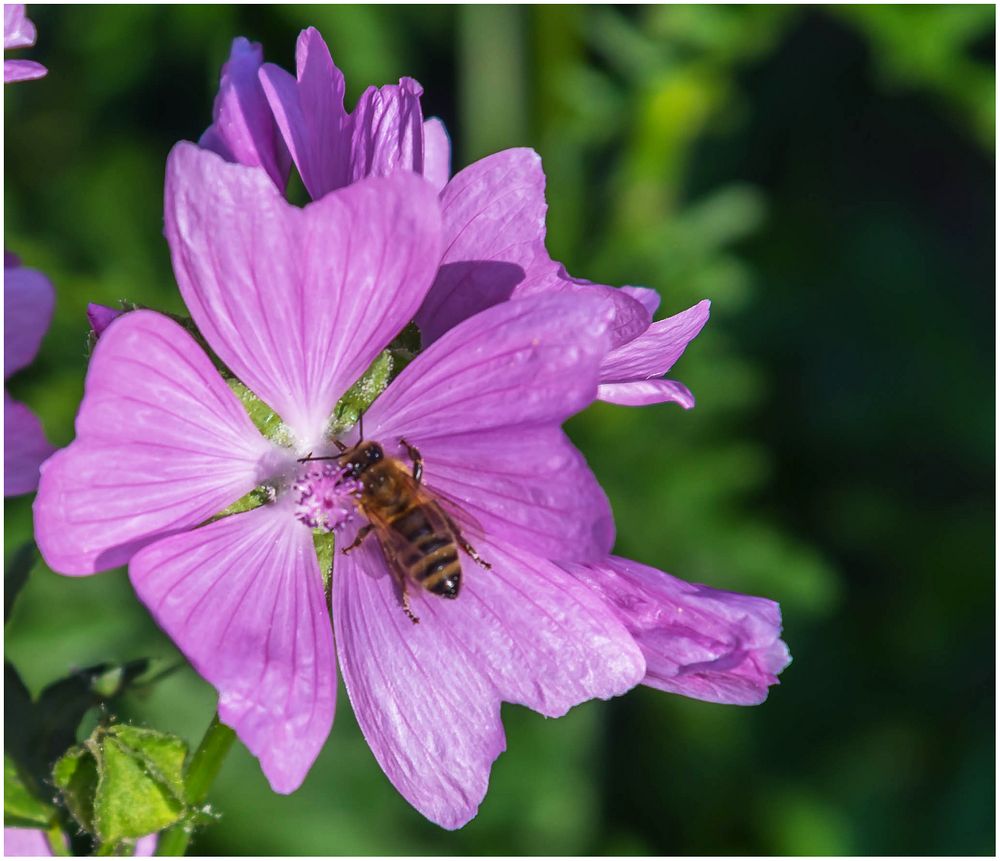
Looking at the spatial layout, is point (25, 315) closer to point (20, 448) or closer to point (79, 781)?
point (20, 448)

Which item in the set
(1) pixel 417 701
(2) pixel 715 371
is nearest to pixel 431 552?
(1) pixel 417 701

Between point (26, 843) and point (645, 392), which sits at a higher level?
point (645, 392)

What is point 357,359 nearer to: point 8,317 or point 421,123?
point 421,123

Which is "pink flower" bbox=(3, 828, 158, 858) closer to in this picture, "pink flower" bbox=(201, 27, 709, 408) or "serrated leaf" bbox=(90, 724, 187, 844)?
"serrated leaf" bbox=(90, 724, 187, 844)

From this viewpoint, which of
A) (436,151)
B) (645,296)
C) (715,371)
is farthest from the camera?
(715,371)

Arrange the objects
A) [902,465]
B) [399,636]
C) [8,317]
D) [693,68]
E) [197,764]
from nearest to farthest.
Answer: [8,317] < [197,764] < [399,636] < [693,68] < [902,465]

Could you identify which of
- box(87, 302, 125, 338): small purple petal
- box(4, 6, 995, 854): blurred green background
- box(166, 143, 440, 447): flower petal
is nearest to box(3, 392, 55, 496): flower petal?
box(87, 302, 125, 338): small purple petal

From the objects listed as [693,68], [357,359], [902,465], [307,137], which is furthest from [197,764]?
[902,465]
